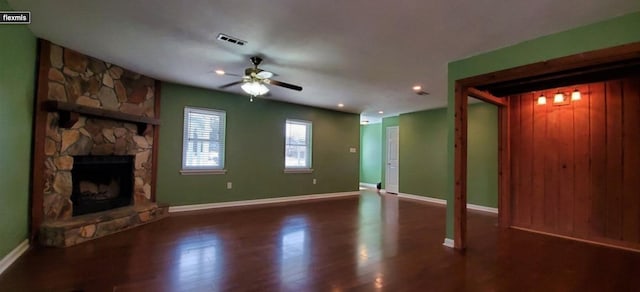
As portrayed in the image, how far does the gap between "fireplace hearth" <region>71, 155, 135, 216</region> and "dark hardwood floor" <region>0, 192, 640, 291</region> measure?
779 millimetres

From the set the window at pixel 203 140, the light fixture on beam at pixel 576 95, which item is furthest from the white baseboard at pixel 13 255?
the light fixture on beam at pixel 576 95

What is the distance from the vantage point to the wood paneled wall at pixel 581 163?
12.3 ft

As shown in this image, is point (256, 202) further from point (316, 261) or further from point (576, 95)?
point (576, 95)

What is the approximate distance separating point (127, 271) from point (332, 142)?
18.8ft

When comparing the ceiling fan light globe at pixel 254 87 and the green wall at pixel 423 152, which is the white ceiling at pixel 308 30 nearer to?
the ceiling fan light globe at pixel 254 87

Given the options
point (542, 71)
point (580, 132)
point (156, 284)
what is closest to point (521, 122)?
point (580, 132)

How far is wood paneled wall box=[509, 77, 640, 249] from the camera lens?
375cm

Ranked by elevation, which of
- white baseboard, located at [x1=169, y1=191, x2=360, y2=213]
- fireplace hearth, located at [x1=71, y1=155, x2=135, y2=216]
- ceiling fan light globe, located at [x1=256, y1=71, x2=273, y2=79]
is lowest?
white baseboard, located at [x1=169, y1=191, x2=360, y2=213]

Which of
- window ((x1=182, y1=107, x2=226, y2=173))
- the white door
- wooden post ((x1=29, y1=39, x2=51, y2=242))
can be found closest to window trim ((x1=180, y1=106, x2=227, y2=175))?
window ((x1=182, y1=107, x2=226, y2=173))

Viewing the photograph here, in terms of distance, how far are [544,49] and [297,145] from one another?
5244mm

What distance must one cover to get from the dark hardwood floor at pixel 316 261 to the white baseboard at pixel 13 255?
62 millimetres

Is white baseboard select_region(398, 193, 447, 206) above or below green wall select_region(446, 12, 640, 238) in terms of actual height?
below

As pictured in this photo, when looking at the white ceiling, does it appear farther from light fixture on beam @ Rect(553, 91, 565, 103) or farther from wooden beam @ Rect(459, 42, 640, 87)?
light fixture on beam @ Rect(553, 91, 565, 103)

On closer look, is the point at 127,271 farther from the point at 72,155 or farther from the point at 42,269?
the point at 72,155
